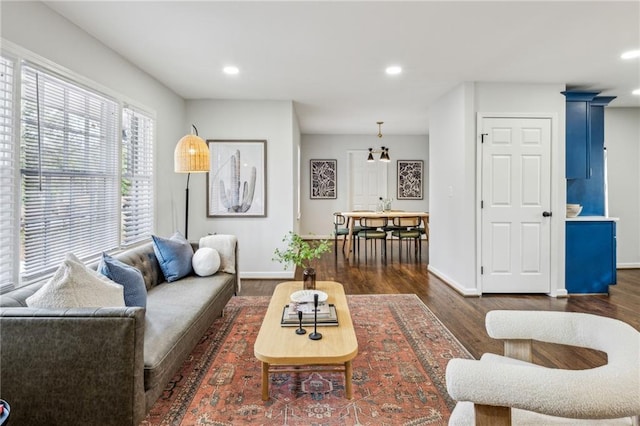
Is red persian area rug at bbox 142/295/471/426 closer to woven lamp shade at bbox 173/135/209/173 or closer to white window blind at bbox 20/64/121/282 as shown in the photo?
white window blind at bbox 20/64/121/282

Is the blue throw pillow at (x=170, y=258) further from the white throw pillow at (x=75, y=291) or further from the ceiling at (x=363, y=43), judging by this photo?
the ceiling at (x=363, y=43)

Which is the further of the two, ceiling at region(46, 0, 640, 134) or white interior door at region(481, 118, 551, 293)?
white interior door at region(481, 118, 551, 293)

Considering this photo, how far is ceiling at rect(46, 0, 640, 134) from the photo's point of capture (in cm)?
235

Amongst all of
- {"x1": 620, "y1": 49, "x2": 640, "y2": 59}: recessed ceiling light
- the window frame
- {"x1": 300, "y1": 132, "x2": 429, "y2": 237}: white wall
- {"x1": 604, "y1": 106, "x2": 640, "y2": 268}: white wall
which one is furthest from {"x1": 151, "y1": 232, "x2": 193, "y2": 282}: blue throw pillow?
{"x1": 604, "y1": 106, "x2": 640, "y2": 268}: white wall

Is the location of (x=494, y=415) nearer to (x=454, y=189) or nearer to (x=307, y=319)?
(x=307, y=319)

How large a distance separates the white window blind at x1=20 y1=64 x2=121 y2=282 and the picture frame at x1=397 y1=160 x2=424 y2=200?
21.4ft

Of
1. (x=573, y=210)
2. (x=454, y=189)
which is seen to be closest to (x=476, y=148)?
(x=454, y=189)

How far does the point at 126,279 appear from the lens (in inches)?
82.7

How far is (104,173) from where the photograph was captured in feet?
9.60

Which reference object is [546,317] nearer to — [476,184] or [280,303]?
[280,303]

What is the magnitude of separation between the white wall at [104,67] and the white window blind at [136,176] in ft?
0.48

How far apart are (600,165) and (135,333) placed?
5.43 meters

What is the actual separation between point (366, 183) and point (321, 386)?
6602 mm

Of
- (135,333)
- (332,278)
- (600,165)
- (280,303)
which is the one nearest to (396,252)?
(332,278)
